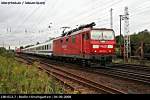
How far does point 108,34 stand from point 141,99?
17374 millimetres

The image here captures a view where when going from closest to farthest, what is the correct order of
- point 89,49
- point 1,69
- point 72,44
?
point 1,69 → point 89,49 → point 72,44

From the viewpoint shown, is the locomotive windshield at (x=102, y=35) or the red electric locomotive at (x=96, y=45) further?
the locomotive windshield at (x=102, y=35)

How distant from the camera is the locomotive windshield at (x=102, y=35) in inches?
865

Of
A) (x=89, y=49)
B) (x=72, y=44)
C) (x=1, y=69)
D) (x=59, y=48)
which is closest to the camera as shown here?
(x=1, y=69)

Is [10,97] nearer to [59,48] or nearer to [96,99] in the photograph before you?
[96,99]

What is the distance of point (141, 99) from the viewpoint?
213 inches

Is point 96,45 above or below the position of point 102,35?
below

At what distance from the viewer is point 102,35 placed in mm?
22453

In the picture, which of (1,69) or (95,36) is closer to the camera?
(1,69)

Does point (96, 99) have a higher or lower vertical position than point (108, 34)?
lower

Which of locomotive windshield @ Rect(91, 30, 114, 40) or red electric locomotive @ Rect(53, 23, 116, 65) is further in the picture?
locomotive windshield @ Rect(91, 30, 114, 40)

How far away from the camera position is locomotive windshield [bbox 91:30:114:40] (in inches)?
865

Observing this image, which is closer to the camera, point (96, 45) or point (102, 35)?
point (96, 45)

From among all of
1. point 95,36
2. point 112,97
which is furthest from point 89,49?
point 112,97
